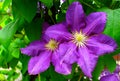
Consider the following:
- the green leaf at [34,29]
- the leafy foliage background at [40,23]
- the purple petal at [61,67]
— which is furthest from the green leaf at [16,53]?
the purple petal at [61,67]

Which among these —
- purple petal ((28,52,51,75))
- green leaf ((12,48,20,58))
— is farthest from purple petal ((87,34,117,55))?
green leaf ((12,48,20,58))

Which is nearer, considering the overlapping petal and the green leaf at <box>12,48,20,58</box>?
the overlapping petal

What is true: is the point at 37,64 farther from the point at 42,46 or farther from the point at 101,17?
the point at 101,17

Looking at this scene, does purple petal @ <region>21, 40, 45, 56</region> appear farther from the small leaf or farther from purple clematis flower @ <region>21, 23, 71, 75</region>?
the small leaf

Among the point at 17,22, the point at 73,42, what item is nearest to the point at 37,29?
the point at 17,22

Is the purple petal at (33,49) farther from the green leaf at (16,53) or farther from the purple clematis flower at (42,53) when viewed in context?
the green leaf at (16,53)

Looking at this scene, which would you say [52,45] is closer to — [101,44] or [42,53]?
[42,53]
